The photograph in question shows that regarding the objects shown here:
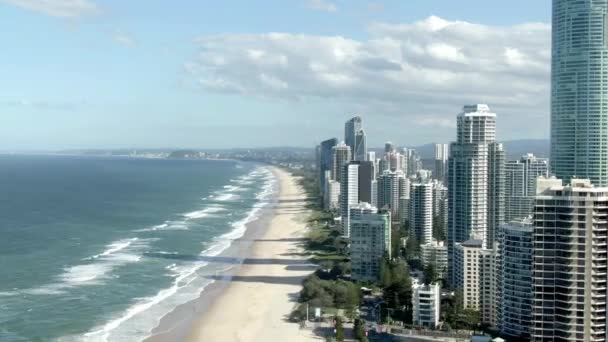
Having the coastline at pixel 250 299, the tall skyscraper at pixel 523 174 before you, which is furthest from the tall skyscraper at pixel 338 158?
the tall skyscraper at pixel 523 174

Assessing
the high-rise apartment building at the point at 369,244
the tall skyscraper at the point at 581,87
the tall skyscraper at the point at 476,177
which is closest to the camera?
the high-rise apartment building at the point at 369,244

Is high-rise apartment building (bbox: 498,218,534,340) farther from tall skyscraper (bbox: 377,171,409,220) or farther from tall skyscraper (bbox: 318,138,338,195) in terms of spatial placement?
tall skyscraper (bbox: 318,138,338,195)

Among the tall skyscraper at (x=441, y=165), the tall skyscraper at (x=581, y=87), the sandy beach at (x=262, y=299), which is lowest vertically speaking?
the sandy beach at (x=262, y=299)

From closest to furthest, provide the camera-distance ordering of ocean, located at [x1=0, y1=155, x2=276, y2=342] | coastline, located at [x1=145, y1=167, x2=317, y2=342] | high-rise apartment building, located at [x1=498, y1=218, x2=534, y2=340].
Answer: high-rise apartment building, located at [x1=498, y1=218, x2=534, y2=340], coastline, located at [x1=145, y1=167, x2=317, y2=342], ocean, located at [x1=0, y1=155, x2=276, y2=342]

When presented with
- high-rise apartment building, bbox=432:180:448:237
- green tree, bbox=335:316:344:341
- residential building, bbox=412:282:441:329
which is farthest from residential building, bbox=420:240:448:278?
green tree, bbox=335:316:344:341

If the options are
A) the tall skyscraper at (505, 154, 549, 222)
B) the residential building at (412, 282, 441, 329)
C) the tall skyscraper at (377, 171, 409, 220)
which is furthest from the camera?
the tall skyscraper at (377, 171, 409, 220)

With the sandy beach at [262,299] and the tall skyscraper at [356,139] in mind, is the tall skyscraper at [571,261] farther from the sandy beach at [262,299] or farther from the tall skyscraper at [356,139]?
the tall skyscraper at [356,139]
